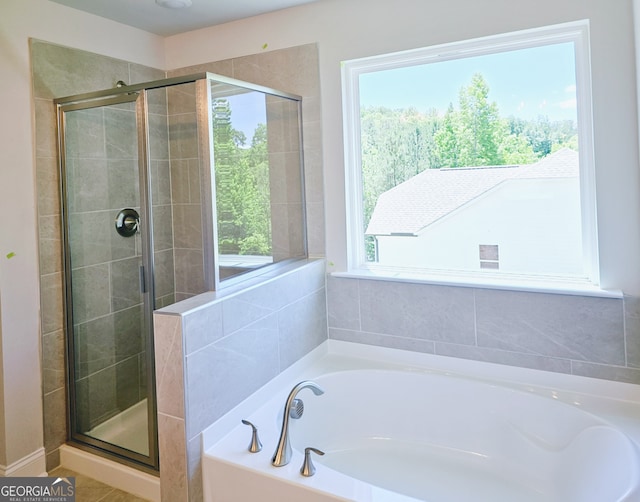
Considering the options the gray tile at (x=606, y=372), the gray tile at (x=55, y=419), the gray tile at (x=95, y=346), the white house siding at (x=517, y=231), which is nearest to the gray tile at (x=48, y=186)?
the gray tile at (x=95, y=346)

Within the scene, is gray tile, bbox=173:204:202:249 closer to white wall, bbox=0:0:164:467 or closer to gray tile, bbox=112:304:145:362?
gray tile, bbox=112:304:145:362

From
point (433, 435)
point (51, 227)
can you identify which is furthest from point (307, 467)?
point (51, 227)

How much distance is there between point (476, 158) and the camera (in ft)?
8.00

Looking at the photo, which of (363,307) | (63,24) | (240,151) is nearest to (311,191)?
(240,151)

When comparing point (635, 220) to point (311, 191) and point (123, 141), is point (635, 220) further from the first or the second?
point (123, 141)

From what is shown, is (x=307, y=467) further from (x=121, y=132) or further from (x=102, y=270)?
(x=121, y=132)

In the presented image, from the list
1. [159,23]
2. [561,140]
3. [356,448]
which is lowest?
[356,448]

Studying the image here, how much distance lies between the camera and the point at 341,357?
2.73 meters

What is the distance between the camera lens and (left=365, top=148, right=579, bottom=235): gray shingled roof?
228 centimetres

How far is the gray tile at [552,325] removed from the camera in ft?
6.92

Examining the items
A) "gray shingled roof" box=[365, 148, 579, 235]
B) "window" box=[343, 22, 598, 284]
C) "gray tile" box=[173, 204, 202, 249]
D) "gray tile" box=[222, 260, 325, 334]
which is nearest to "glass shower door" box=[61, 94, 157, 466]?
"gray tile" box=[173, 204, 202, 249]

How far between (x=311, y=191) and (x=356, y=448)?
1461mm

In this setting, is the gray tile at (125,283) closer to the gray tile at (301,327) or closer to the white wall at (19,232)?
the white wall at (19,232)

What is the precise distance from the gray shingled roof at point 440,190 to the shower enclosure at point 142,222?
2.00 ft
